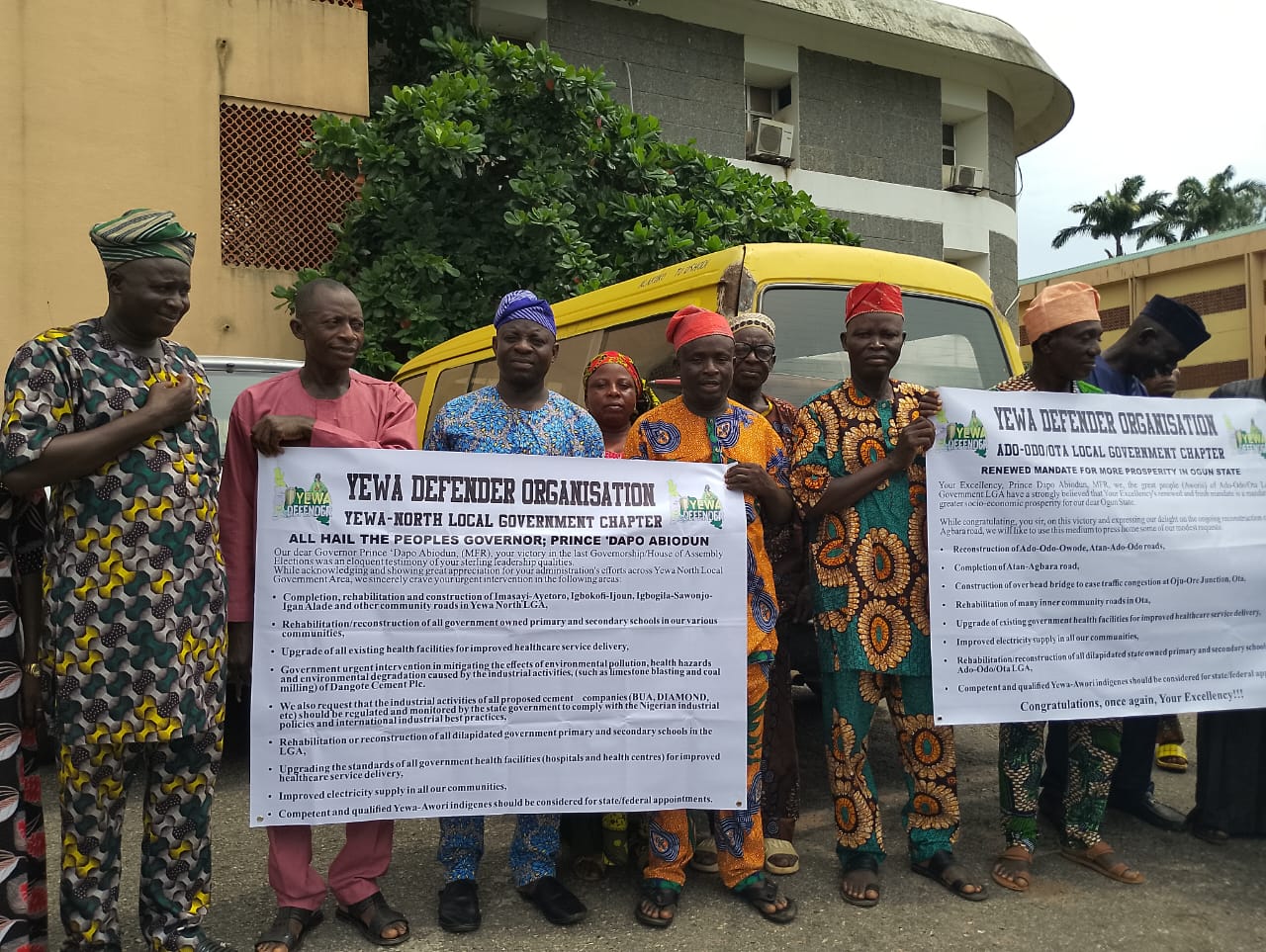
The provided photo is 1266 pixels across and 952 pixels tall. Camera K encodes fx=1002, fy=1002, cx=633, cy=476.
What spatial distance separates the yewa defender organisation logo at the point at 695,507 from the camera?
3219 millimetres

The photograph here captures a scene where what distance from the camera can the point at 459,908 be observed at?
3.09m

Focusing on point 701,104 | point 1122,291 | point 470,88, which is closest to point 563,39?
point 701,104

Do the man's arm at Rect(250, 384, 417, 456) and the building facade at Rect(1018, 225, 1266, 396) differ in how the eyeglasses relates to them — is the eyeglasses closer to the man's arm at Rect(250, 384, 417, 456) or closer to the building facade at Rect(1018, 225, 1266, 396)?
the man's arm at Rect(250, 384, 417, 456)

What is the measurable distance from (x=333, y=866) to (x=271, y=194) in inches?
343

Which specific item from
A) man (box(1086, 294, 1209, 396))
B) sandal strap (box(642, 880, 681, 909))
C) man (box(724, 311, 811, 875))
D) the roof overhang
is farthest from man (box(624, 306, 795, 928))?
the roof overhang

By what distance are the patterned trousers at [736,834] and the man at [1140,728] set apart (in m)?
1.45

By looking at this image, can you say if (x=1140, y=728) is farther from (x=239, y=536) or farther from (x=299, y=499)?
(x=239, y=536)

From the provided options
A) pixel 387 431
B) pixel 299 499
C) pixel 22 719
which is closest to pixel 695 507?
pixel 387 431

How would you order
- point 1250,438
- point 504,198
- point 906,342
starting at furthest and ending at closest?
point 504,198, point 906,342, point 1250,438

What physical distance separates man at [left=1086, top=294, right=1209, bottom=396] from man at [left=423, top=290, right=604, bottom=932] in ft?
7.27

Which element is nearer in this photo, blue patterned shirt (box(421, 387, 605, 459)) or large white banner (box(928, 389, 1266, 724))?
blue patterned shirt (box(421, 387, 605, 459))

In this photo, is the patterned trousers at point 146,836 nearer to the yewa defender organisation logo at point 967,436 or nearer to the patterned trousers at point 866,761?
the patterned trousers at point 866,761

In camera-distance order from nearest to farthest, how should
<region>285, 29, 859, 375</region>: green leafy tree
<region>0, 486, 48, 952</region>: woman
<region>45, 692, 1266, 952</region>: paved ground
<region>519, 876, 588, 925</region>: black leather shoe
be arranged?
<region>0, 486, 48, 952</region>: woman, <region>45, 692, 1266, 952</region>: paved ground, <region>519, 876, 588, 925</region>: black leather shoe, <region>285, 29, 859, 375</region>: green leafy tree

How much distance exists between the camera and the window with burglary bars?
10148 millimetres
